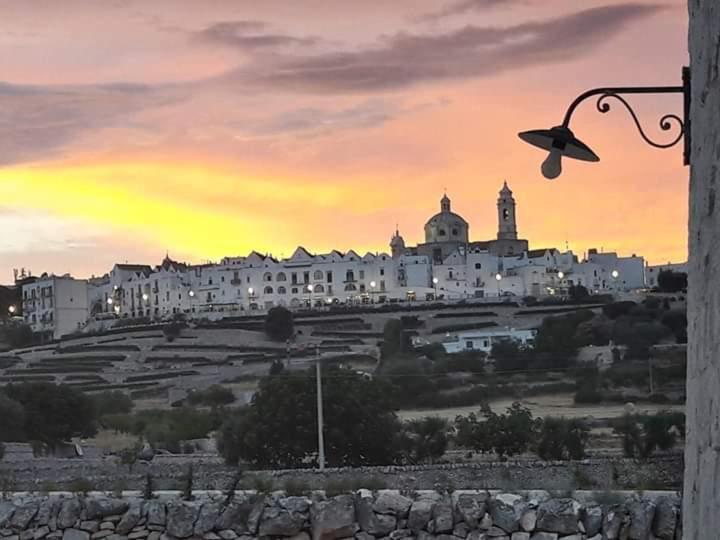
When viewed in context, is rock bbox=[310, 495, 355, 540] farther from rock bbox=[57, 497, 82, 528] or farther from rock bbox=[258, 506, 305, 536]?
rock bbox=[57, 497, 82, 528]

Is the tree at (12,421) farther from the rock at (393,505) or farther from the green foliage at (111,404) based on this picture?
the rock at (393,505)

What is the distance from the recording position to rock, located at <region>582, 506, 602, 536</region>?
712cm

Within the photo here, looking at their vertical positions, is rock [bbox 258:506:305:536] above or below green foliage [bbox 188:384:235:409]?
above

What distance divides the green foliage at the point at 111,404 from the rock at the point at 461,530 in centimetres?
2114

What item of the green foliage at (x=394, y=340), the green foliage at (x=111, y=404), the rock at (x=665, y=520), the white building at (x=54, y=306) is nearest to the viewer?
the rock at (x=665, y=520)

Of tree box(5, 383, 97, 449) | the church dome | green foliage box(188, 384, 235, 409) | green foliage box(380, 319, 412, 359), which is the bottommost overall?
green foliage box(188, 384, 235, 409)

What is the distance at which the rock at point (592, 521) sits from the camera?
280 inches

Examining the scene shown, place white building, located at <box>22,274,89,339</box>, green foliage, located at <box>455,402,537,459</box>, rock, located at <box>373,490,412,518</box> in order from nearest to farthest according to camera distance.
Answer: rock, located at <box>373,490,412,518</box>, green foliage, located at <box>455,402,537,459</box>, white building, located at <box>22,274,89,339</box>

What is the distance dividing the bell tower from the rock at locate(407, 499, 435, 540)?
8343 centimetres

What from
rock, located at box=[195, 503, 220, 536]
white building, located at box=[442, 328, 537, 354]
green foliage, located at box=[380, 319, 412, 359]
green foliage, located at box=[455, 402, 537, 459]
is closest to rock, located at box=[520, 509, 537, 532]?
rock, located at box=[195, 503, 220, 536]

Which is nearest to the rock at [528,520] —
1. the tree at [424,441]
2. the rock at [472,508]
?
the rock at [472,508]

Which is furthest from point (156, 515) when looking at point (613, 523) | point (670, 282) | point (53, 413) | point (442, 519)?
point (670, 282)

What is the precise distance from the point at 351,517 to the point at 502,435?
11.3m

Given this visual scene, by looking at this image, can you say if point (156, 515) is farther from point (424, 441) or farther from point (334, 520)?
point (424, 441)
